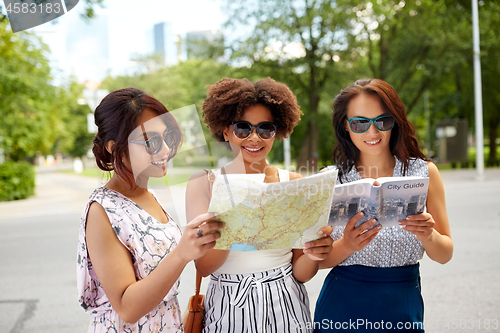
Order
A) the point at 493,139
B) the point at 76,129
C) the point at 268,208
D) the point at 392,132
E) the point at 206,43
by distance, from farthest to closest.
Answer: the point at 76,129 < the point at 493,139 < the point at 206,43 < the point at 392,132 < the point at 268,208

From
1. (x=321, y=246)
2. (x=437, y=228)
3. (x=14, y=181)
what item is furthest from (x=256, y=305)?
(x=14, y=181)

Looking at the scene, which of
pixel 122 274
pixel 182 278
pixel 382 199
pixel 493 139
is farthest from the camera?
pixel 493 139

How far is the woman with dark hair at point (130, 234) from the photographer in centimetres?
133

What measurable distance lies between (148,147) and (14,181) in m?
14.6

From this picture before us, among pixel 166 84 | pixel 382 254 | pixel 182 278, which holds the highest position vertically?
pixel 166 84

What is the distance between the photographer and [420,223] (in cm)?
155

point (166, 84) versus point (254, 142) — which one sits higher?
point (166, 84)

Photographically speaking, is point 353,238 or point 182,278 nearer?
point 353,238

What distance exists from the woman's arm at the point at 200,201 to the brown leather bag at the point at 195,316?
0.72ft

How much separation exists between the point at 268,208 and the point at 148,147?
499 mm

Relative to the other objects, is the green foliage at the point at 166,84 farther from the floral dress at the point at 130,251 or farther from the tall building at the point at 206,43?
the floral dress at the point at 130,251

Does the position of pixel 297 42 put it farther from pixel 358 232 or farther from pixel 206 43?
pixel 358 232

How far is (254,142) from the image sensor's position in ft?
5.76

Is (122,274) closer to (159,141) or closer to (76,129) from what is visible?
(159,141)
